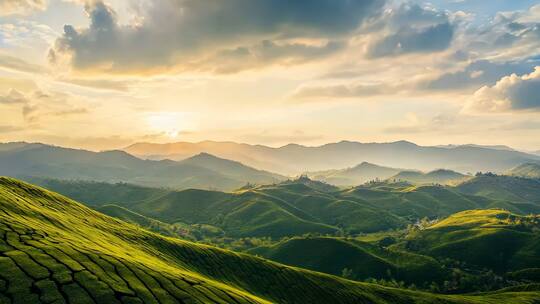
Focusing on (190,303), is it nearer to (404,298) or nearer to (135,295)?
(135,295)

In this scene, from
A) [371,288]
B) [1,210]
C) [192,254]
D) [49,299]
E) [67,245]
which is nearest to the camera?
[49,299]

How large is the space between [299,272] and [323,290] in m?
11.8

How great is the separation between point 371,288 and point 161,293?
116 metres

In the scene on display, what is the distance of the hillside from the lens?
50469 mm

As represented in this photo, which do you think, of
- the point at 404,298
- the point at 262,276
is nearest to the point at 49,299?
the point at 262,276

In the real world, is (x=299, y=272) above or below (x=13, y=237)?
below

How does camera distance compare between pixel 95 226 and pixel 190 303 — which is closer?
pixel 190 303

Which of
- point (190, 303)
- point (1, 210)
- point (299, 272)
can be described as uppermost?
point (1, 210)

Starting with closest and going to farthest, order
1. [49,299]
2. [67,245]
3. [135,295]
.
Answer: [49,299] → [135,295] → [67,245]

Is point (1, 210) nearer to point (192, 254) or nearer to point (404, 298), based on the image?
point (192, 254)

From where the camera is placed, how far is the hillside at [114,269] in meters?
50.5

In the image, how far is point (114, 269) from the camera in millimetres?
59594

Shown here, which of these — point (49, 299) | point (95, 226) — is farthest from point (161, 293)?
point (95, 226)

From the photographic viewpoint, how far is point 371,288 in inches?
6063
